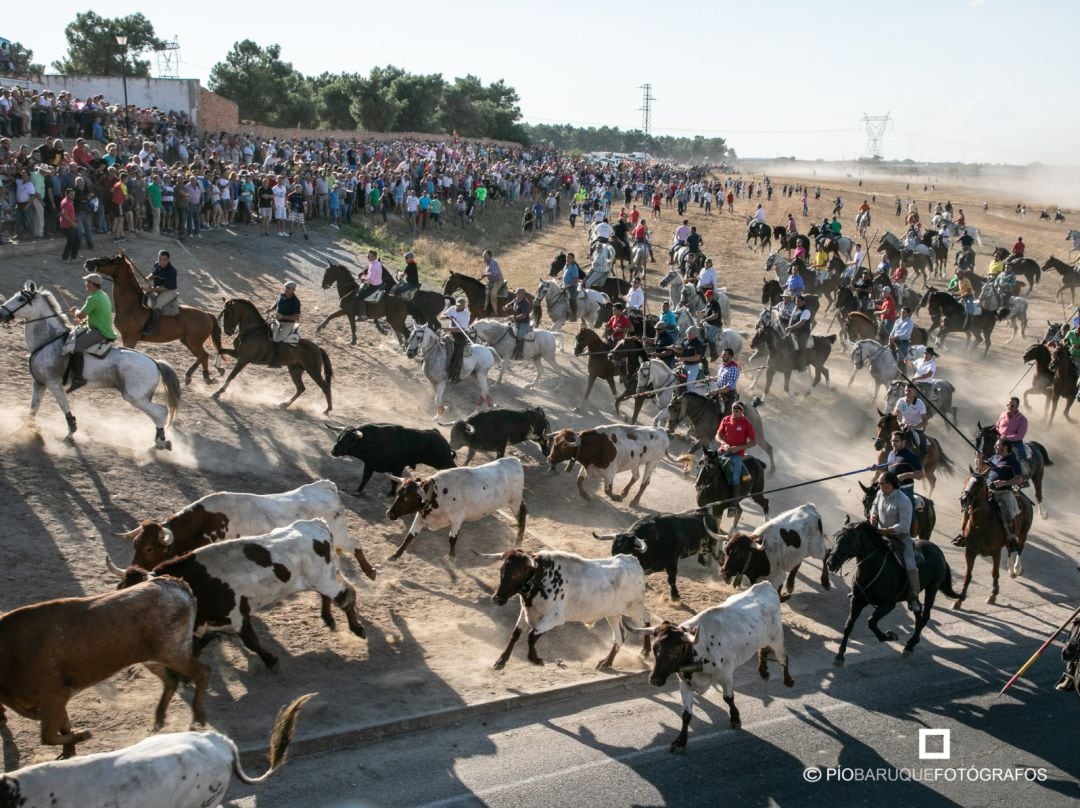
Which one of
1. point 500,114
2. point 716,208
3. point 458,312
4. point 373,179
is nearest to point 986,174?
point 500,114

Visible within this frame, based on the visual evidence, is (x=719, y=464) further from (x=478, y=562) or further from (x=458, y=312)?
(x=458, y=312)

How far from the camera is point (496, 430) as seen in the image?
16.2 meters

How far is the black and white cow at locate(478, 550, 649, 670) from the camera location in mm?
10219

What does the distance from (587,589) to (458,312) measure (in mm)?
11481

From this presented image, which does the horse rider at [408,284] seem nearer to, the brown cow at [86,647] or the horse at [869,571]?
the horse at [869,571]

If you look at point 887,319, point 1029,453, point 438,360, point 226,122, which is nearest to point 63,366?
point 438,360

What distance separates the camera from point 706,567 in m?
13.8

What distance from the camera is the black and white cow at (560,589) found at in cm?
1022

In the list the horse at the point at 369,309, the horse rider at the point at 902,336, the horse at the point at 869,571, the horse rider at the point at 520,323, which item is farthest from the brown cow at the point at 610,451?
the horse rider at the point at 902,336

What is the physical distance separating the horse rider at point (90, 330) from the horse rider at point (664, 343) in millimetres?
11023

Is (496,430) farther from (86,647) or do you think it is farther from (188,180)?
(188,180)

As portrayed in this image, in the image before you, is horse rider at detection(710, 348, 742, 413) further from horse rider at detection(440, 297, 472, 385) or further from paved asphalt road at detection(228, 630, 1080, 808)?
paved asphalt road at detection(228, 630, 1080, 808)

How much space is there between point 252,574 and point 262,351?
8.57 metres

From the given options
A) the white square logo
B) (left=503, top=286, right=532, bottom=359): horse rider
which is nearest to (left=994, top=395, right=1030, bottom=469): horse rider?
the white square logo
